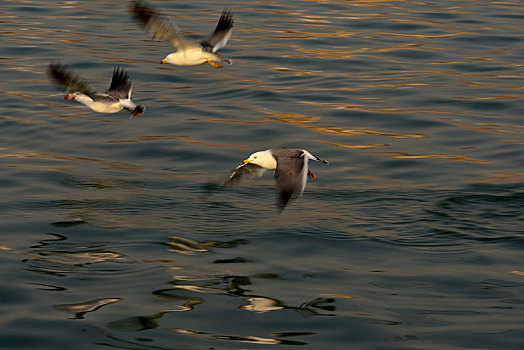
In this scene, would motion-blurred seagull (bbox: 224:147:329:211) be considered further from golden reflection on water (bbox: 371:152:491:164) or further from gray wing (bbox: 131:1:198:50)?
golden reflection on water (bbox: 371:152:491:164)

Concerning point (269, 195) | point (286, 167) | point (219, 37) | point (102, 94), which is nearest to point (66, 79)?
point (102, 94)

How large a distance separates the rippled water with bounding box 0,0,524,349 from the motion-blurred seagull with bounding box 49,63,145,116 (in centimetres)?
Result: 77

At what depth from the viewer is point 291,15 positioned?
19672mm

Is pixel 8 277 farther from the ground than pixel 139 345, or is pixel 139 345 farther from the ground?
pixel 8 277

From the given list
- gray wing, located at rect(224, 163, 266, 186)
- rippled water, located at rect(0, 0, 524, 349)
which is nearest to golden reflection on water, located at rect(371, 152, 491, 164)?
rippled water, located at rect(0, 0, 524, 349)

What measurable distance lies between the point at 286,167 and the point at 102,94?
3.06 meters

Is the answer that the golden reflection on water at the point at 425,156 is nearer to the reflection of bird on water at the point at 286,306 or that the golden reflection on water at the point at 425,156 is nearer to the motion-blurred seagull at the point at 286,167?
the motion-blurred seagull at the point at 286,167

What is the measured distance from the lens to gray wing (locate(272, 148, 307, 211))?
7713 mm

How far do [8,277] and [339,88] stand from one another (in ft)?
25.9

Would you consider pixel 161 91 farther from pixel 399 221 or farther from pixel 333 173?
pixel 399 221

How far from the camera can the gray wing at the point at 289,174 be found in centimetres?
771

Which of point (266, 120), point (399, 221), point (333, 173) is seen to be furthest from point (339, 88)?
point (399, 221)

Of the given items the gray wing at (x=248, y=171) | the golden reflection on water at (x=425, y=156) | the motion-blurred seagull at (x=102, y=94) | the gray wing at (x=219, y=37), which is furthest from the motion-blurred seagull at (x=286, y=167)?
the golden reflection on water at (x=425, y=156)

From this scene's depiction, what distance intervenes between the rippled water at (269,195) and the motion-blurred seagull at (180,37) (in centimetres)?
121
